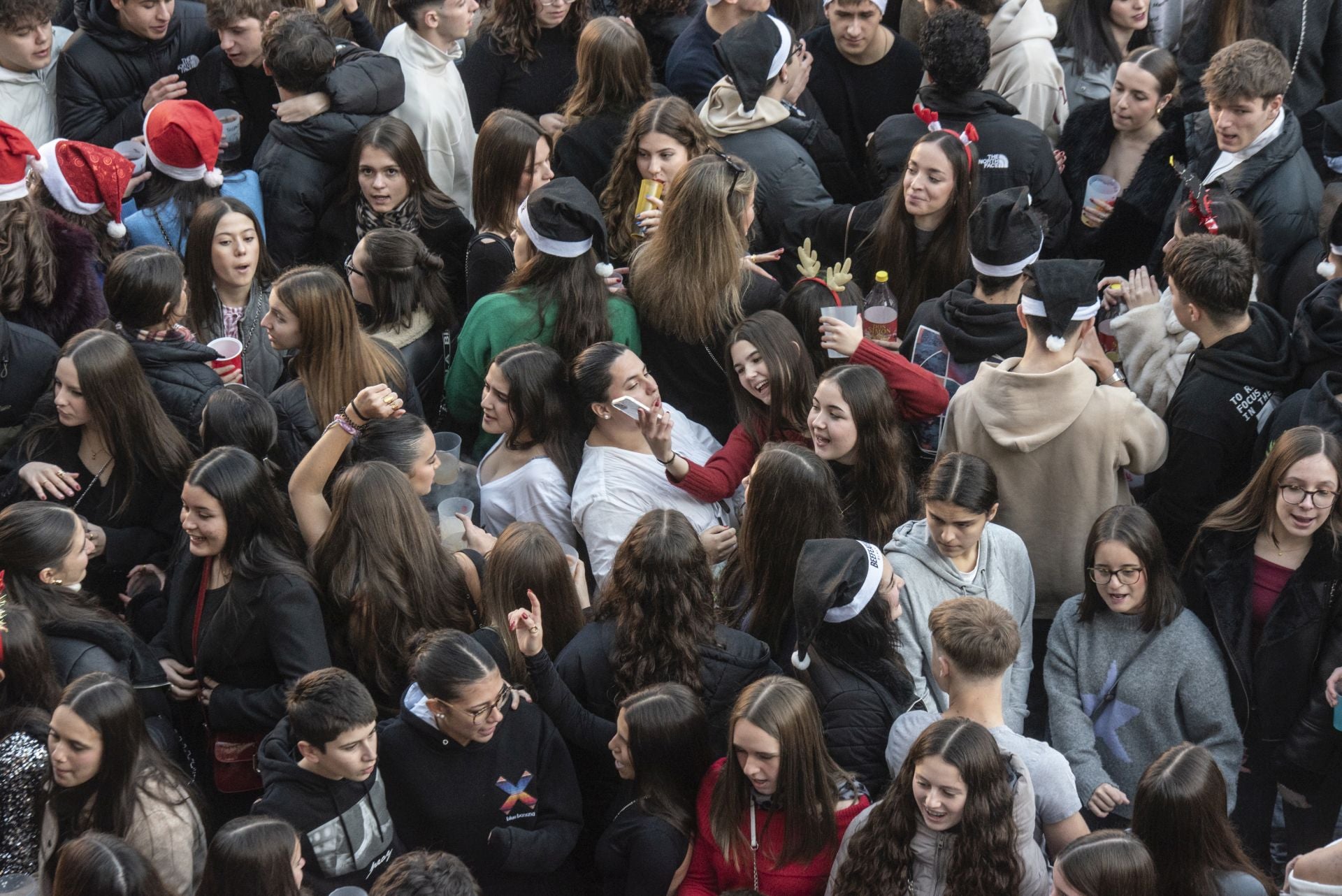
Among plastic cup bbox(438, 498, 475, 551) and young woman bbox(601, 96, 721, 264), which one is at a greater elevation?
young woman bbox(601, 96, 721, 264)

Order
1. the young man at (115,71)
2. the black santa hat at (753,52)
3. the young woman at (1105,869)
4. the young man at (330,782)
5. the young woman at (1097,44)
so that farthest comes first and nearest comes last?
the young woman at (1097,44), the young man at (115,71), the black santa hat at (753,52), the young man at (330,782), the young woman at (1105,869)

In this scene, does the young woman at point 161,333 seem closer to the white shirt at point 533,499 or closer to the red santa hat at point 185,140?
the red santa hat at point 185,140

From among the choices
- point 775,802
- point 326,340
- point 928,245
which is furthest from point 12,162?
point 775,802

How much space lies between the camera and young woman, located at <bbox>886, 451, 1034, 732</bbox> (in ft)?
14.4

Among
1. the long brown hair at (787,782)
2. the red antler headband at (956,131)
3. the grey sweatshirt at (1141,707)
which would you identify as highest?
the red antler headband at (956,131)

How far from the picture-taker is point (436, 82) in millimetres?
6648

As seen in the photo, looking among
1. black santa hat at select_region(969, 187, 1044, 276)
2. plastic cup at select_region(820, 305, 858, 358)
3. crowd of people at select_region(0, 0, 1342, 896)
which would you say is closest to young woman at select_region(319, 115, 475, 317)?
crowd of people at select_region(0, 0, 1342, 896)

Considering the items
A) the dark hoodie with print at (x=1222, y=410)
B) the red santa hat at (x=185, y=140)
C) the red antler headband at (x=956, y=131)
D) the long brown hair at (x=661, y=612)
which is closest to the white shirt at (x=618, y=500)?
the long brown hair at (x=661, y=612)

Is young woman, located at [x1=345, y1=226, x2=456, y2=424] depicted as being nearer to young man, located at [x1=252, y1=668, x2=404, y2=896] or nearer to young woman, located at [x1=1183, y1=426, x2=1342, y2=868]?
young man, located at [x1=252, y1=668, x2=404, y2=896]

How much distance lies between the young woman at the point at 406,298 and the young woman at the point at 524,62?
52.3 inches

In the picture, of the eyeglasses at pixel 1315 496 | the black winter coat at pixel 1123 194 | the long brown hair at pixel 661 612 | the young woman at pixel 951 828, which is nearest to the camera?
the young woman at pixel 951 828

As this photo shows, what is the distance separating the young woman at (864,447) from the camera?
4723mm

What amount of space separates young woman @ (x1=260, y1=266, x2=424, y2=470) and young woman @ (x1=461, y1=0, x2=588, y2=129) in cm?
200

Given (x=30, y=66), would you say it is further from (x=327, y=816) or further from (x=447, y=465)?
(x=327, y=816)
